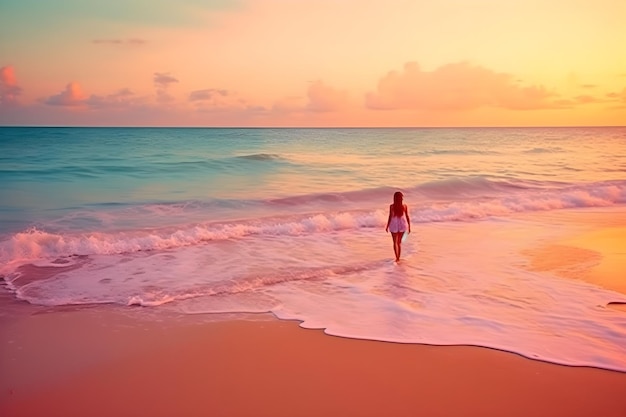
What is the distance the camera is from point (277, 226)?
47.3 ft

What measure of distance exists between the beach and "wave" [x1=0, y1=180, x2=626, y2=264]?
4.90 metres

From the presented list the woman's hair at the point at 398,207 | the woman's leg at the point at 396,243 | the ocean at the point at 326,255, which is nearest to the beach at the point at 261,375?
the ocean at the point at 326,255

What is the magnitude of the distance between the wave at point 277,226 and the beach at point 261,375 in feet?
16.1

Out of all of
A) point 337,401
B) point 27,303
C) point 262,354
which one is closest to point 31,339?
point 27,303

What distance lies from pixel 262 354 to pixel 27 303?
13.8 ft

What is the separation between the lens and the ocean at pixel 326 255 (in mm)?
7031

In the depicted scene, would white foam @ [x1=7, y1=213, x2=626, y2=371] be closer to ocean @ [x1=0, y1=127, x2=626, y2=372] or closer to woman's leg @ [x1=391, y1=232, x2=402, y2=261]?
ocean @ [x1=0, y1=127, x2=626, y2=372]

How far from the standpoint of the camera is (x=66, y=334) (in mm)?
6691

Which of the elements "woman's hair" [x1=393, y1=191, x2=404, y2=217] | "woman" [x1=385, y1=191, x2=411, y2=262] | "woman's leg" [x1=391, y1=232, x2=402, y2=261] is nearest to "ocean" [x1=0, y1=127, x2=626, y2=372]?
"woman's leg" [x1=391, y1=232, x2=402, y2=261]

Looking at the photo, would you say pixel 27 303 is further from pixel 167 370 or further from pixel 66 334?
pixel 167 370

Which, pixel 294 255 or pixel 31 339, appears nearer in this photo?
pixel 31 339

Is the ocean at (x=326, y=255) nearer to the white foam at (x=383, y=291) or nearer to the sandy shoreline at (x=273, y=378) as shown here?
the white foam at (x=383, y=291)

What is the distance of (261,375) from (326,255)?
6029 millimetres

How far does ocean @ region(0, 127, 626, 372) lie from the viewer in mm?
7031
